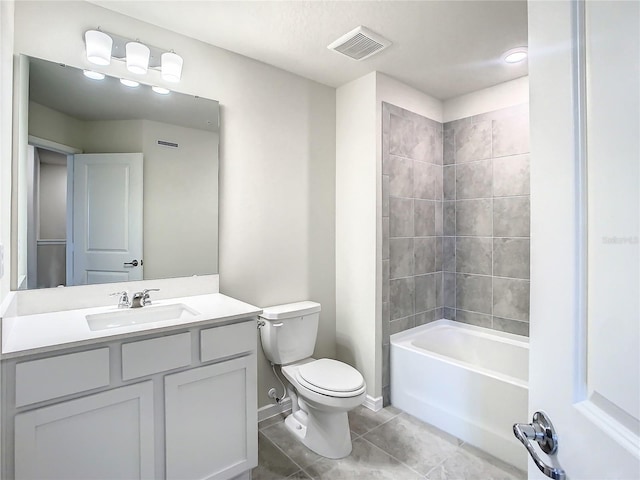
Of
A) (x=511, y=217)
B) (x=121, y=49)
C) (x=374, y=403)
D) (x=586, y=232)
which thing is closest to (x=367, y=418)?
(x=374, y=403)

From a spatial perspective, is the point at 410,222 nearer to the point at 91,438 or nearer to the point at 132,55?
the point at 132,55

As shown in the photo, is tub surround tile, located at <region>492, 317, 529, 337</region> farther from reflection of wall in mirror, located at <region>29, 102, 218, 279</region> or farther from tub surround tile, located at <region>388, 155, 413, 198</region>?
reflection of wall in mirror, located at <region>29, 102, 218, 279</region>

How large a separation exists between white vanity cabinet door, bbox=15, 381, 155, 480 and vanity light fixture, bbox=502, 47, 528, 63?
2.76 metres

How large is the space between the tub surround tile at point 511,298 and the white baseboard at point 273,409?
1772 millimetres

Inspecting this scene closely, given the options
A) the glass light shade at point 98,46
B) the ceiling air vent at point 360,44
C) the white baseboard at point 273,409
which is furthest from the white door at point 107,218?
the ceiling air vent at point 360,44

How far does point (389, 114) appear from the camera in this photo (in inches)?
103

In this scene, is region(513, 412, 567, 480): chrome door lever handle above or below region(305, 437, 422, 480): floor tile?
above

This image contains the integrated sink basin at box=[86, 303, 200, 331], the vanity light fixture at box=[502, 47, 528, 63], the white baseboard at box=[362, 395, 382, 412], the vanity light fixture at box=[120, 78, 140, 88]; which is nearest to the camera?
the integrated sink basin at box=[86, 303, 200, 331]

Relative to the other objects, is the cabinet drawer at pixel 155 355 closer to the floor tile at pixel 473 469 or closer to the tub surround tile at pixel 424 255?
the floor tile at pixel 473 469

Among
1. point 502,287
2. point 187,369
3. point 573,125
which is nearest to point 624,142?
point 573,125

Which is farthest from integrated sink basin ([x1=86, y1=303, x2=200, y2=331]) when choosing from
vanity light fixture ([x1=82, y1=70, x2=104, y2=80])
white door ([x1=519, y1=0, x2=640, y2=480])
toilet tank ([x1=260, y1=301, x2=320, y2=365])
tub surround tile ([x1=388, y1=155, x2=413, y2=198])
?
tub surround tile ([x1=388, y1=155, x2=413, y2=198])

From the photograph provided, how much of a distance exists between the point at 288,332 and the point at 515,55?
7.68 ft

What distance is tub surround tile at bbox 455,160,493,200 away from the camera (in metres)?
2.81

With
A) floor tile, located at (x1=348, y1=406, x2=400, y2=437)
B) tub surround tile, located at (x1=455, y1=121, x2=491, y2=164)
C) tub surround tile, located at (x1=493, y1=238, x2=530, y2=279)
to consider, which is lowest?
floor tile, located at (x1=348, y1=406, x2=400, y2=437)
